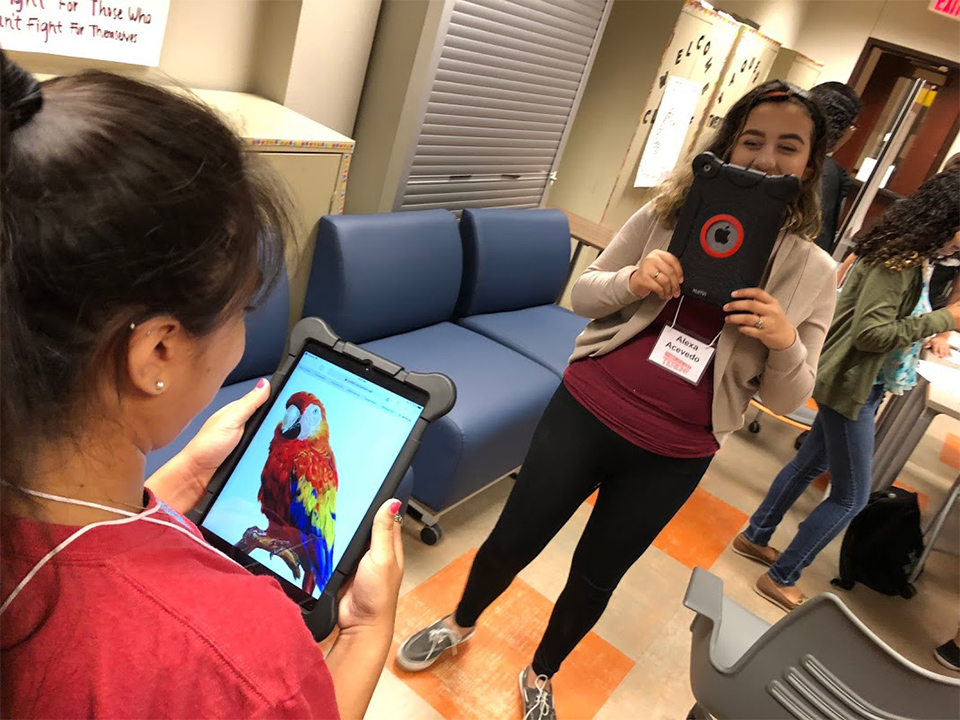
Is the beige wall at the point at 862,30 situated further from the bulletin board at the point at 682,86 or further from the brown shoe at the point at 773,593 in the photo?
the brown shoe at the point at 773,593

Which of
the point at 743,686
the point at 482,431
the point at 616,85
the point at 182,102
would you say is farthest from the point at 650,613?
the point at 616,85

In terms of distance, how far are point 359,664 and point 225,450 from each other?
0.39 m

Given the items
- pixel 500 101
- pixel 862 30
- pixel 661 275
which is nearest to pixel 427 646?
pixel 661 275

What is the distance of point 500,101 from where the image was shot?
291 cm

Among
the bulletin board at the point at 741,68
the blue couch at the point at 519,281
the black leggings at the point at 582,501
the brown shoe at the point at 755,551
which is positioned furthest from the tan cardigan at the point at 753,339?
the bulletin board at the point at 741,68

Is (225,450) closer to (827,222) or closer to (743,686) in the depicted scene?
(743,686)

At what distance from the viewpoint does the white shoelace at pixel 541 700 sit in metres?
1.71

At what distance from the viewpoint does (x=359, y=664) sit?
0.86m

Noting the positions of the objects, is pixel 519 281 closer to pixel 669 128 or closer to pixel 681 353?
pixel 681 353

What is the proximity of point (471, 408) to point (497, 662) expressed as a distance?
2.42 feet

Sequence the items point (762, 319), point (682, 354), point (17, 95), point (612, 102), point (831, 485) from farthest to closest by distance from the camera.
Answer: point (612, 102), point (831, 485), point (682, 354), point (762, 319), point (17, 95)

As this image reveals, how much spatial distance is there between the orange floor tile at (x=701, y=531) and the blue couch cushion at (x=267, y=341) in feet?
5.41

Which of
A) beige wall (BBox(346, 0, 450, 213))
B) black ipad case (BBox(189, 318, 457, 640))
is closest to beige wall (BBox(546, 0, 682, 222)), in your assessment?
beige wall (BBox(346, 0, 450, 213))

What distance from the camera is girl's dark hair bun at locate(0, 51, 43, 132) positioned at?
42cm
